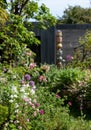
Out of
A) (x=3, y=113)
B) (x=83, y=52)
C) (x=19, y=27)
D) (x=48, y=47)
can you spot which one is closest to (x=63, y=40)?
(x=48, y=47)

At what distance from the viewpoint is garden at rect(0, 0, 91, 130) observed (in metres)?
6.79

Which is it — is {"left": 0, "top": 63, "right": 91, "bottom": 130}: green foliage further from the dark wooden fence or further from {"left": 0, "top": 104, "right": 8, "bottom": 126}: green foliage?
the dark wooden fence

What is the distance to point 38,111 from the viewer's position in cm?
710

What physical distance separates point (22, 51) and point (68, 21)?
2210cm

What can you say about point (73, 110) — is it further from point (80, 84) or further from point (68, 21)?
point (68, 21)

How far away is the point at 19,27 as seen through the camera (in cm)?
1070

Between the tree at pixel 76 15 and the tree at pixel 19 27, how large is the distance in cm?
2039

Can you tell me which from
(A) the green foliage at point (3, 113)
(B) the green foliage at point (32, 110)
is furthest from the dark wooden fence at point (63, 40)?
(A) the green foliage at point (3, 113)

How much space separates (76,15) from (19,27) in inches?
929

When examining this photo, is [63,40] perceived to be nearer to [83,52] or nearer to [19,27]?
[83,52]

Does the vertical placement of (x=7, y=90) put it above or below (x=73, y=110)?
above

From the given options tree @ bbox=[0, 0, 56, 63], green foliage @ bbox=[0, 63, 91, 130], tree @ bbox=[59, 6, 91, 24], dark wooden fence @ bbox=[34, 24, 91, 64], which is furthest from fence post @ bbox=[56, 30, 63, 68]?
tree @ bbox=[59, 6, 91, 24]

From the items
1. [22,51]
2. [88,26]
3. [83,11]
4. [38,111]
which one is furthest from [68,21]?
[38,111]

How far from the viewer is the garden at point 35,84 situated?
6.79 m
